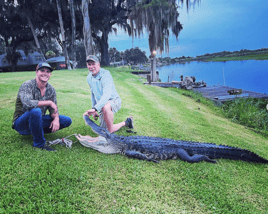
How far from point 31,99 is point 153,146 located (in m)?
2.28

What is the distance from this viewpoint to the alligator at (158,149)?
2975 millimetres

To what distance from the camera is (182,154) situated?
305cm

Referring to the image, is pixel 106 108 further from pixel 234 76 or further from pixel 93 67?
pixel 234 76

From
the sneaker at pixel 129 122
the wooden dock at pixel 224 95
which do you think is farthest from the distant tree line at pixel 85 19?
the sneaker at pixel 129 122

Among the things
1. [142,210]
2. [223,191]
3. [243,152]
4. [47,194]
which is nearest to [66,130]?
[47,194]

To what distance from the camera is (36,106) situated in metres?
2.54

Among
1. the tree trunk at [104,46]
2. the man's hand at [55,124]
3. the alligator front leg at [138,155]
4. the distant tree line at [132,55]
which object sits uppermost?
the distant tree line at [132,55]

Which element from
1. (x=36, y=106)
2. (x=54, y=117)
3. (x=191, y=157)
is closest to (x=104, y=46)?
(x=54, y=117)

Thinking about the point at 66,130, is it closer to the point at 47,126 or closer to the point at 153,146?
the point at 47,126

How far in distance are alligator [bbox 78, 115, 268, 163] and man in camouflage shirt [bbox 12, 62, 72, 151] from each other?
664 millimetres

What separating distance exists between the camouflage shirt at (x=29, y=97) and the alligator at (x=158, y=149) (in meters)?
0.85

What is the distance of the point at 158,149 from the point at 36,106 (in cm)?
227

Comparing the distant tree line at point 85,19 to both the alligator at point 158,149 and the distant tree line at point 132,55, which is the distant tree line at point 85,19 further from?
the distant tree line at point 132,55

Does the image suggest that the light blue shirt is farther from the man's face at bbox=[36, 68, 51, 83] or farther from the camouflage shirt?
the man's face at bbox=[36, 68, 51, 83]
